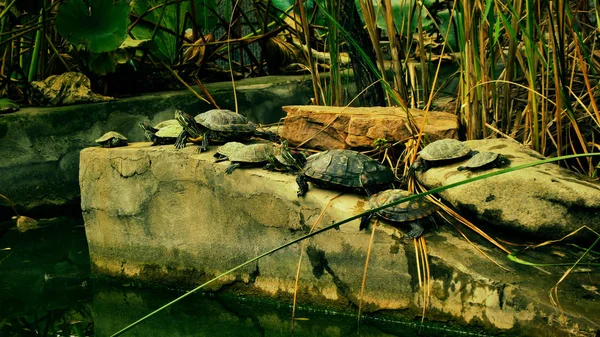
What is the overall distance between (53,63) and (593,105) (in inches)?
197

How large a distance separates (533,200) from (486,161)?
0.33 metres

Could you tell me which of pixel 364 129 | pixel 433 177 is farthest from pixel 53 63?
pixel 433 177

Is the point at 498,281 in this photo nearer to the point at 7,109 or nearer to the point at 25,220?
the point at 25,220

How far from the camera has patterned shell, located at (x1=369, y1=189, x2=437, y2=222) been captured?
3.88 m

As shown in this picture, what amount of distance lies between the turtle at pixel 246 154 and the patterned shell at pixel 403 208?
0.85 meters

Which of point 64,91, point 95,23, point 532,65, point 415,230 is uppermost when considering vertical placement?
point 95,23

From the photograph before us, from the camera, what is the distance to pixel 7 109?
19.7 feet

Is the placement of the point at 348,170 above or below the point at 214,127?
below

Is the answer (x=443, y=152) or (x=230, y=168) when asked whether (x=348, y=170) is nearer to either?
(x=443, y=152)

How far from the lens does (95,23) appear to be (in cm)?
628

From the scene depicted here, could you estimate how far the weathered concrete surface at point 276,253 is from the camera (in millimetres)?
3607

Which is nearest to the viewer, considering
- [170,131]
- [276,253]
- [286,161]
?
[276,253]

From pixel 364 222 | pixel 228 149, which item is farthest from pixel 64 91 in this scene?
pixel 364 222

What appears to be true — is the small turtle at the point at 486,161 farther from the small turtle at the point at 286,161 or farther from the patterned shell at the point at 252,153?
the patterned shell at the point at 252,153
